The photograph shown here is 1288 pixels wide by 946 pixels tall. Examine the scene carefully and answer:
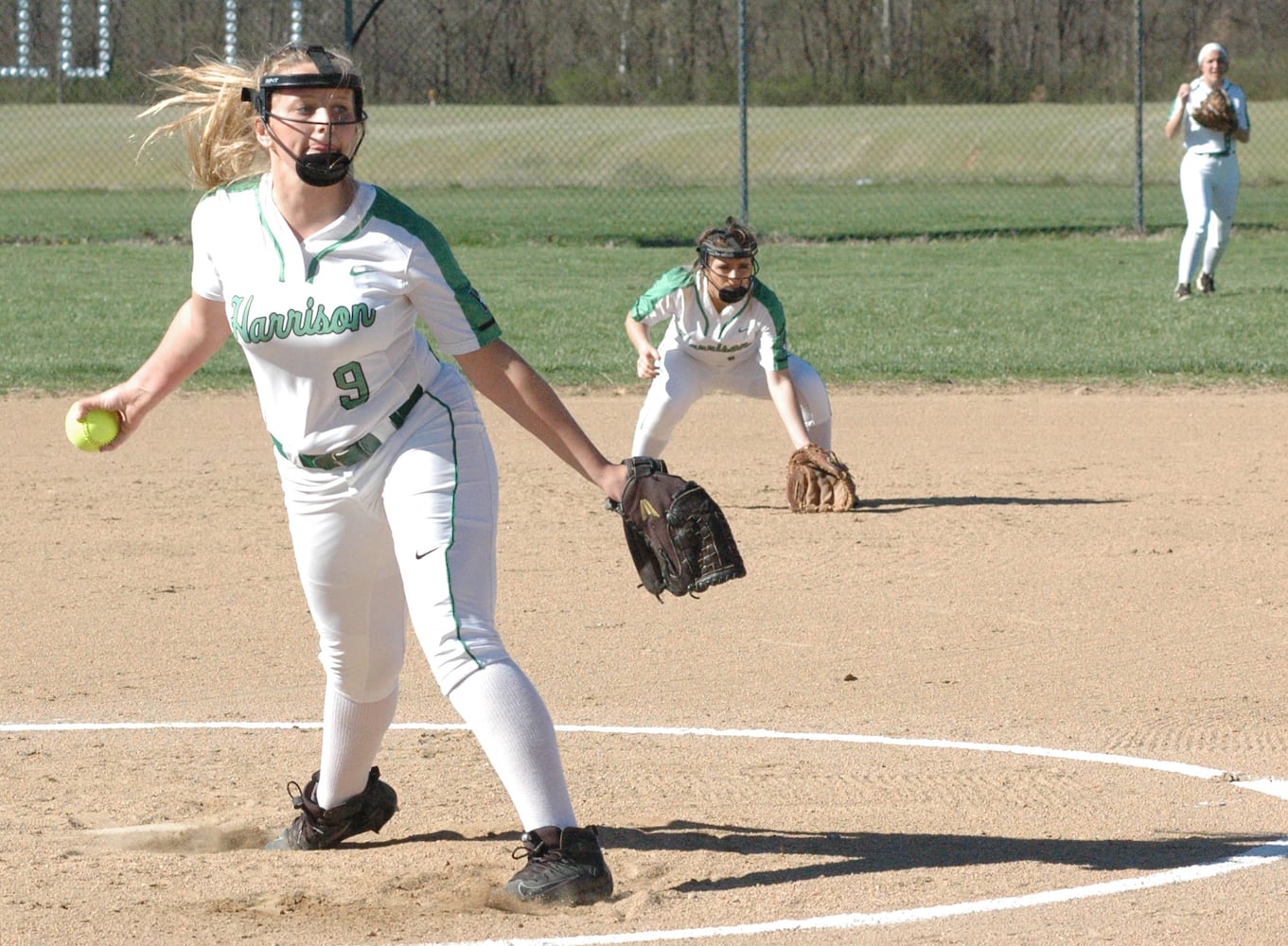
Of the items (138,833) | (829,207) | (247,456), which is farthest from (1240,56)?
(138,833)

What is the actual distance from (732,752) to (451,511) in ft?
5.46

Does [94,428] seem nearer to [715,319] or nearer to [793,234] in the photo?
[715,319]

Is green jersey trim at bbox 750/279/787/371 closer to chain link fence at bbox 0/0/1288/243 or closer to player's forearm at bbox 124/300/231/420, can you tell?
player's forearm at bbox 124/300/231/420

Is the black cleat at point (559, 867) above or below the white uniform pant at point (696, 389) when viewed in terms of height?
below

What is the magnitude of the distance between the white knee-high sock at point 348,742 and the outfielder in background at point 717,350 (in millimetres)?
4177

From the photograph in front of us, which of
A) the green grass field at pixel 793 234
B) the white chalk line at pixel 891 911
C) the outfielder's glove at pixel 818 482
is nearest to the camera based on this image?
the white chalk line at pixel 891 911

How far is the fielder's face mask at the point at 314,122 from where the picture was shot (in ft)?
12.3

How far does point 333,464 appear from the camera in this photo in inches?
152

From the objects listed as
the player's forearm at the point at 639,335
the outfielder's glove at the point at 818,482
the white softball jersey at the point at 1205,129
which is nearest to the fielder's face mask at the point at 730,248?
the player's forearm at the point at 639,335

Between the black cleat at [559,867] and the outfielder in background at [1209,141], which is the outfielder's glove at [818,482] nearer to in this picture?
the black cleat at [559,867]

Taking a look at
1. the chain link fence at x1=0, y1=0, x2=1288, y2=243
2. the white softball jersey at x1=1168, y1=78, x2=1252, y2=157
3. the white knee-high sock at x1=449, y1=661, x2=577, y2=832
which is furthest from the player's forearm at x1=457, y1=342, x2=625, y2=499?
the chain link fence at x1=0, y1=0, x2=1288, y2=243

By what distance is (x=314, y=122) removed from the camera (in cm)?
376

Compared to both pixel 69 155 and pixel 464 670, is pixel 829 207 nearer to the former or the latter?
pixel 69 155

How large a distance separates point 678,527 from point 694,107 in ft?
90.3
